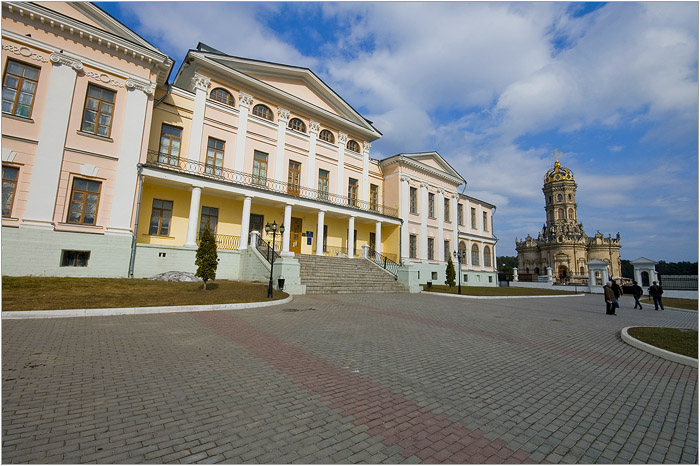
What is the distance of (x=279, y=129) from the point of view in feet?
73.7

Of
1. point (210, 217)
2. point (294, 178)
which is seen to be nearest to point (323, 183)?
point (294, 178)

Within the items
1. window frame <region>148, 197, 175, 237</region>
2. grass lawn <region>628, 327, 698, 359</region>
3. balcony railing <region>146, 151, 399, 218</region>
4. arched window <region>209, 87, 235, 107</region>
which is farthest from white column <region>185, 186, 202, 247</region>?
grass lawn <region>628, 327, 698, 359</region>

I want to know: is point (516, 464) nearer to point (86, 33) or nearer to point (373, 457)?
point (373, 457)

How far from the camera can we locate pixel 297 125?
24062 mm

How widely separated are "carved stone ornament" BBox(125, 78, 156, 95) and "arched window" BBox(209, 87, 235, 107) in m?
4.25

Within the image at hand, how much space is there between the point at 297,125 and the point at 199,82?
7229 millimetres

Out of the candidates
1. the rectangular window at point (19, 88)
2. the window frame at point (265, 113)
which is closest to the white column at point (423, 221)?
the window frame at point (265, 113)

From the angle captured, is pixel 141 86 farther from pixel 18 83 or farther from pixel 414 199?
pixel 414 199

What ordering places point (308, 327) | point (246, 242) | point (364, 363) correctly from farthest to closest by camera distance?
point (246, 242)
point (308, 327)
point (364, 363)

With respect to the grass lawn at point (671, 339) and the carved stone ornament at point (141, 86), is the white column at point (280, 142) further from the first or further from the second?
the grass lawn at point (671, 339)

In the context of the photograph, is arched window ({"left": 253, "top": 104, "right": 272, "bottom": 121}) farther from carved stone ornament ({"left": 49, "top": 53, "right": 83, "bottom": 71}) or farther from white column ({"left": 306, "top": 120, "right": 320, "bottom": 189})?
carved stone ornament ({"left": 49, "top": 53, "right": 83, "bottom": 71})

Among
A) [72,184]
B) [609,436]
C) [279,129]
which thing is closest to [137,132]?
[72,184]

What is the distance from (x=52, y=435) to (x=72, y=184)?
15.7 meters

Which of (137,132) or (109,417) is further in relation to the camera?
(137,132)
